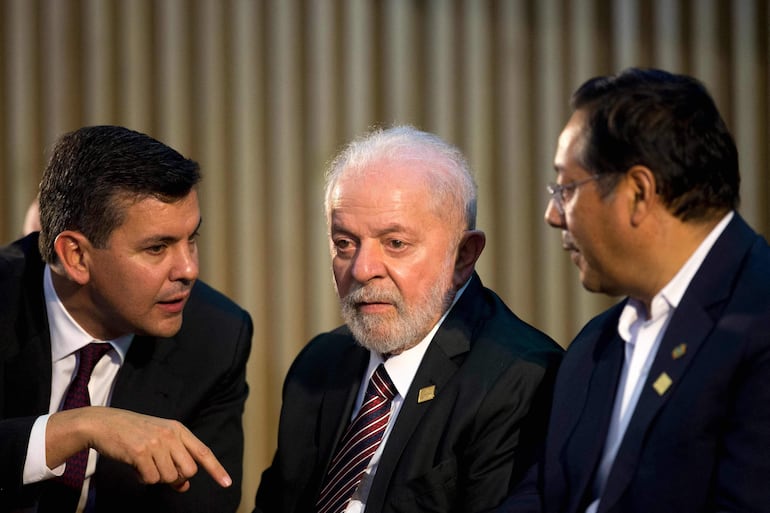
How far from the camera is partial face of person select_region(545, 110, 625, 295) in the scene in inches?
79.1

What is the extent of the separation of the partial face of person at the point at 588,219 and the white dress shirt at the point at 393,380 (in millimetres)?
547

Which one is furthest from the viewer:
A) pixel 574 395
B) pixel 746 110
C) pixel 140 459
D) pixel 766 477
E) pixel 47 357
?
pixel 746 110

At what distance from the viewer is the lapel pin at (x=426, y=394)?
95.0 inches

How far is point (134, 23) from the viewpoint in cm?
400

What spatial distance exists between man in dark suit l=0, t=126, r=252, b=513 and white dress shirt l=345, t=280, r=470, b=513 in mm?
348

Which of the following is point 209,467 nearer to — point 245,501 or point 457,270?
point 457,270

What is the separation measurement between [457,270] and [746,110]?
1877mm

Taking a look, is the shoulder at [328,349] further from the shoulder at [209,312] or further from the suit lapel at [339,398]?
the shoulder at [209,312]

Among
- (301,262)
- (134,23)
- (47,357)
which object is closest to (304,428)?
(47,357)

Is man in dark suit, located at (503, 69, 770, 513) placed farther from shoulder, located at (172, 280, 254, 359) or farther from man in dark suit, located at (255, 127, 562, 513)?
shoulder, located at (172, 280, 254, 359)

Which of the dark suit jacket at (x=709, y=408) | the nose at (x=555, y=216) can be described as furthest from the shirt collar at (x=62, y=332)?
the dark suit jacket at (x=709, y=408)

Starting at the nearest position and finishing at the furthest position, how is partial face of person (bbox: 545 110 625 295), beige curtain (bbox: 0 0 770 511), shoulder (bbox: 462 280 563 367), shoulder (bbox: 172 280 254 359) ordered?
partial face of person (bbox: 545 110 625 295) < shoulder (bbox: 462 280 563 367) < shoulder (bbox: 172 280 254 359) < beige curtain (bbox: 0 0 770 511)

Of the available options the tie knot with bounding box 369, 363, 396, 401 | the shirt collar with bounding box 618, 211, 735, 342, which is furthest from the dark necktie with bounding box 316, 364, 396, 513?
the shirt collar with bounding box 618, 211, 735, 342

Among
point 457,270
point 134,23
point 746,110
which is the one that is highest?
point 134,23
